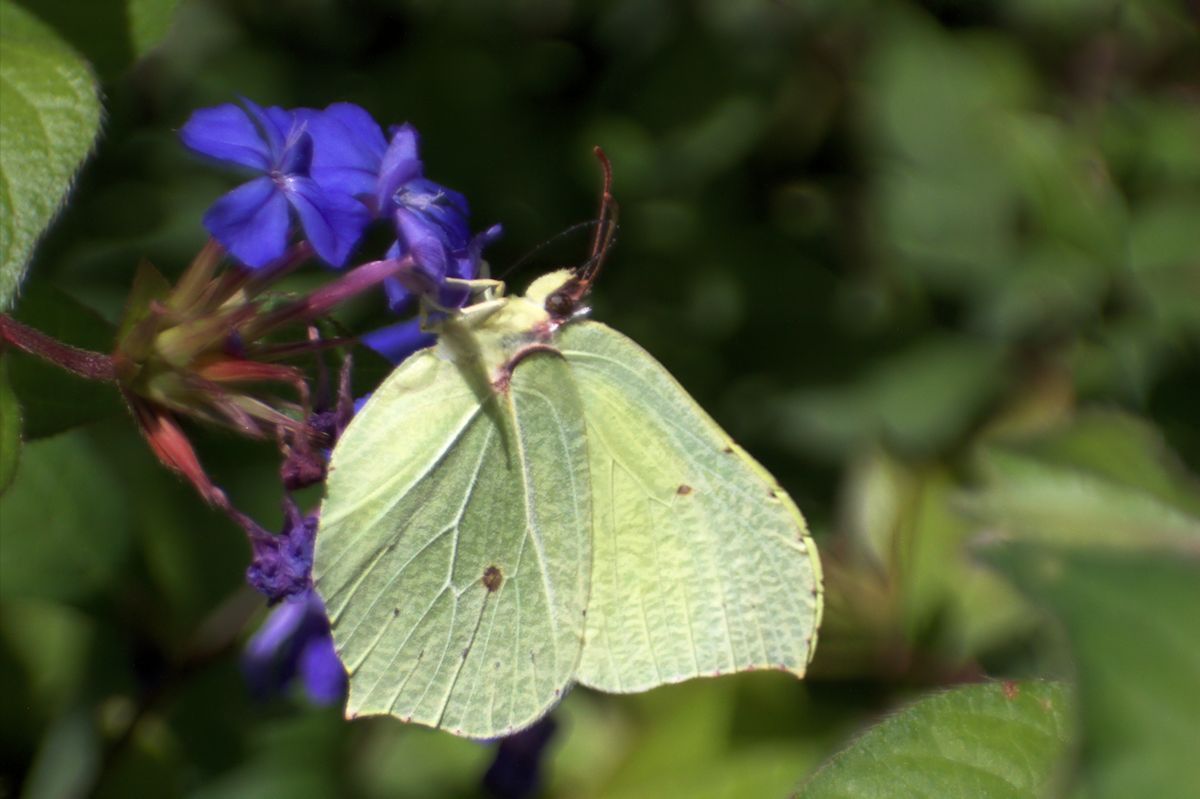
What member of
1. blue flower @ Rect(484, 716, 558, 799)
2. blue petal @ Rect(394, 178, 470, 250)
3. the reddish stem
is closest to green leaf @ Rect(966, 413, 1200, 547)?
blue flower @ Rect(484, 716, 558, 799)

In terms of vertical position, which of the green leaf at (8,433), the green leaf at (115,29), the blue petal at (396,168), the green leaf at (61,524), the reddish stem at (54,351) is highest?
the green leaf at (115,29)

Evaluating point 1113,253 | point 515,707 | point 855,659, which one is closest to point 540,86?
point 1113,253

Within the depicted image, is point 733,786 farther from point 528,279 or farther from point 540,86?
point 540,86

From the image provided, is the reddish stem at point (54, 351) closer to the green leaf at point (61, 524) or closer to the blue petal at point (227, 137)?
the blue petal at point (227, 137)

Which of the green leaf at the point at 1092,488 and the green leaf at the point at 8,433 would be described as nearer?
the green leaf at the point at 8,433

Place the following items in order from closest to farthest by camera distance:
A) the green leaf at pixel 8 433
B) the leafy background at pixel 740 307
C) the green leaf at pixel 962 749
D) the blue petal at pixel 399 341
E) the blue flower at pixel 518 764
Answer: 1. the green leaf at pixel 962 749
2. the green leaf at pixel 8 433
3. the blue petal at pixel 399 341
4. the blue flower at pixel 518 764
5. the leafy background at pixel 740 307

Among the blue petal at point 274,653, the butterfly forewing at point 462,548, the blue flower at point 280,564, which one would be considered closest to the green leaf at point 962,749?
the butterfly forewing at point 462,548

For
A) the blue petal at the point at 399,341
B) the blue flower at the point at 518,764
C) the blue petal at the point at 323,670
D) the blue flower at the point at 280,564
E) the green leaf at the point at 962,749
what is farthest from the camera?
the blue flower at the point at 518,764
